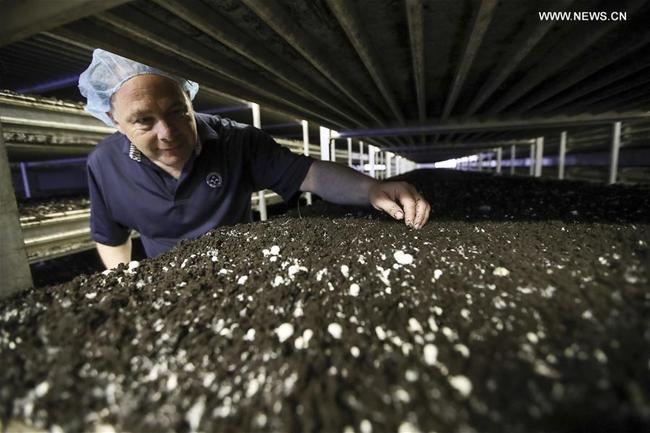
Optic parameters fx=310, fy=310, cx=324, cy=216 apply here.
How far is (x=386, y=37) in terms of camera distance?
79 cm

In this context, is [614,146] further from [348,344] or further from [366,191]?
[348,344]

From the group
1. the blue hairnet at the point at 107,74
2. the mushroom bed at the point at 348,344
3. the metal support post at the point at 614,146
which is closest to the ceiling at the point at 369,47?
the blue hairnet at the point at 107,74

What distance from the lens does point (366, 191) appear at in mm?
1118

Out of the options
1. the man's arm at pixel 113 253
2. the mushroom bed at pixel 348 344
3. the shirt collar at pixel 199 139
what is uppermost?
the shirt collar at pixel 199 139

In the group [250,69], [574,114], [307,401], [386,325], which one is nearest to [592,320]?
[386,325]

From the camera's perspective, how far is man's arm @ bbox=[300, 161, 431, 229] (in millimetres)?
966

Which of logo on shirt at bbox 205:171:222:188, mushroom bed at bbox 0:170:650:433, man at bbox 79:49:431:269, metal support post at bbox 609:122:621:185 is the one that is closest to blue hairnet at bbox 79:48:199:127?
man at bbox 79:49:431:269

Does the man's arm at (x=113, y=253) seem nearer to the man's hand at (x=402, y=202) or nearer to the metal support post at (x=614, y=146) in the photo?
the man's hand at (x=402, y=202)

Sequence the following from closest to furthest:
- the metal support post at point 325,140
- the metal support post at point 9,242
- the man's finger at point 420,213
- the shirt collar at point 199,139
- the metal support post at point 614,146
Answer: the metal support post at point 9,242
the man's finger at point 420,213
the shirt collar at point 199,139
the metal support post at point 325,140
the metal support post at point 614,146

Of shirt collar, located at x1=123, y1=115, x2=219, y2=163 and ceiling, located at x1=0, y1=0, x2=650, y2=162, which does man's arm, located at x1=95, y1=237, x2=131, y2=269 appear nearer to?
shirt collar, located at x1=123, y1=115, x2=219, y2=163

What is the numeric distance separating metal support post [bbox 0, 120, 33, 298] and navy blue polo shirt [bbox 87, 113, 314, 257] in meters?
0.66

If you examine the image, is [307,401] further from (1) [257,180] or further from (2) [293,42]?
(1) [257,180]

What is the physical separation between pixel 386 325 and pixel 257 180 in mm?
1104

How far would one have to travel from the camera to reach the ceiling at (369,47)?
554 millimetres
